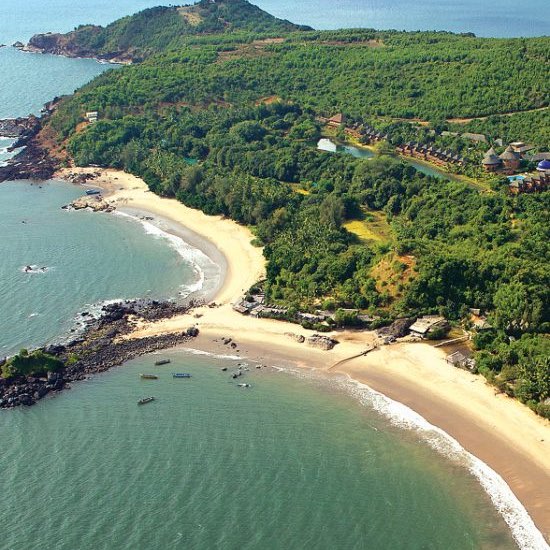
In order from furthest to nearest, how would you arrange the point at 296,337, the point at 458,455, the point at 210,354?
the point at 296,337, the point at 210,354, the point at 458,455

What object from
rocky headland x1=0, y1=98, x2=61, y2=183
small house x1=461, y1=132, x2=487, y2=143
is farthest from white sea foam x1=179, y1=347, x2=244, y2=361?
rocky headland x1=0, y1=98, x2=61, y2=183

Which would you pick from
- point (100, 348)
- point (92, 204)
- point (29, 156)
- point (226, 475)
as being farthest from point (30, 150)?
point (226, 475)

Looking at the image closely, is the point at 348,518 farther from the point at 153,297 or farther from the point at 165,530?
the point at 153,297

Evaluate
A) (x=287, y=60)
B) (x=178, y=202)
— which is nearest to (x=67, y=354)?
(x=178, y=202)

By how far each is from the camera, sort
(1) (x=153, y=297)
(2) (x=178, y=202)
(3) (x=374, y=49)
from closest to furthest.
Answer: (1) (x=153, y=297) → (2) (x=178, y=202) → (3) (x=374, y=49)

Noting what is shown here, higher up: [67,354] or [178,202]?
[178,202]

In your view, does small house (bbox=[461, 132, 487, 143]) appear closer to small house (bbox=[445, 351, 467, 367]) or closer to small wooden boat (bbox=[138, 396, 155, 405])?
small house (bbox=[445, 351, 467, 367])

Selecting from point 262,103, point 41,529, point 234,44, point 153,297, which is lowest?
point 41,529

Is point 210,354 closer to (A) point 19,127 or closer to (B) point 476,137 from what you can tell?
(B) point 476,137
